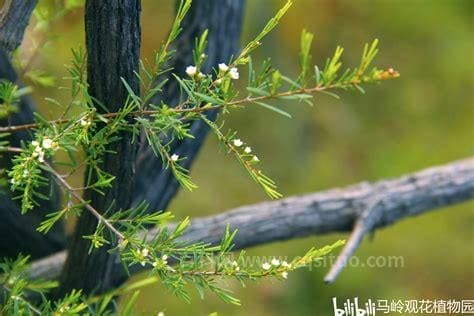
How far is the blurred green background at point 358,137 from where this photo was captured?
A: 2.52 meters

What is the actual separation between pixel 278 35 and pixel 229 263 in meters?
2.19

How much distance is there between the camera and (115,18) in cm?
88

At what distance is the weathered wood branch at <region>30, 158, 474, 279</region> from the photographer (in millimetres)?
1427

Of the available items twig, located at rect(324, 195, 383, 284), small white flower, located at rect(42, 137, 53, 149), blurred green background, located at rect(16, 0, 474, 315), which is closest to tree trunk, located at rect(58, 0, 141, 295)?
small white flower, located at rect(42, 137, 53, 149)

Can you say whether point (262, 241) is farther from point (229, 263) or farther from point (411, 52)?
point (411, 52)

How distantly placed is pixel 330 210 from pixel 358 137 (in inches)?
60.8

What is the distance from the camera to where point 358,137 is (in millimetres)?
3004

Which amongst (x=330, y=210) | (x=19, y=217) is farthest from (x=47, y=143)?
(x=330, y=210)

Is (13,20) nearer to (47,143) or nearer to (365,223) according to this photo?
(47,143)

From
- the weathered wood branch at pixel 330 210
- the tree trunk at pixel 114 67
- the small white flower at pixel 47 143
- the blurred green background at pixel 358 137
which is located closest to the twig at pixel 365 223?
the weathered wood branch at pixel 330 210

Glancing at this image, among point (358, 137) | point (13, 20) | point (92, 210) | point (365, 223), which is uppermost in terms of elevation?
point (358, 137)

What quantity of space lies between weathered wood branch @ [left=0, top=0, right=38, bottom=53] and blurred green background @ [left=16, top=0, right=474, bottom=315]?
1.55m

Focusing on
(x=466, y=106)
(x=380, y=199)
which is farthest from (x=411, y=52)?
(x=380, y=199)

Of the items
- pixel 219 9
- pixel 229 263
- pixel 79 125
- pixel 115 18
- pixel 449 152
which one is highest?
pixel 449 152
